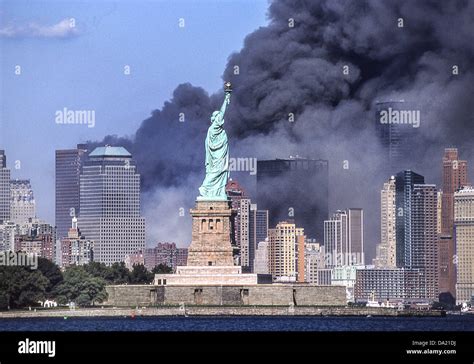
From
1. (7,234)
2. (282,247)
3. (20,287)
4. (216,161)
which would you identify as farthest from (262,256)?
(216,161)

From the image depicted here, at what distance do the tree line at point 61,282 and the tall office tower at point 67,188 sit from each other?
4641 centimetres

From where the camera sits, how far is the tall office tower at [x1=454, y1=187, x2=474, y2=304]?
180 meters

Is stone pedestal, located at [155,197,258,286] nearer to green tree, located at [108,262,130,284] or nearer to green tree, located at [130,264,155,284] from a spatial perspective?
green tree, located at [130,264,155,284]

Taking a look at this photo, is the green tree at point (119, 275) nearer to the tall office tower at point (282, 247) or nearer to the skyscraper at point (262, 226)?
the skyscraper at point (262, 226)

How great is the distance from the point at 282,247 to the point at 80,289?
47121 mm

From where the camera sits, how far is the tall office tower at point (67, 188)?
→ 185 m

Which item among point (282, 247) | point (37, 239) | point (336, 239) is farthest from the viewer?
point (336, 239)

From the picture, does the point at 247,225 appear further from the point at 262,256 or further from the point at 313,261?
the point at 313,261

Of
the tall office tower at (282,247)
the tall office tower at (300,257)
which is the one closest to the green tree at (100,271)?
the tall office tower at (282,247)

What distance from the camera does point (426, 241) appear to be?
188375mm
